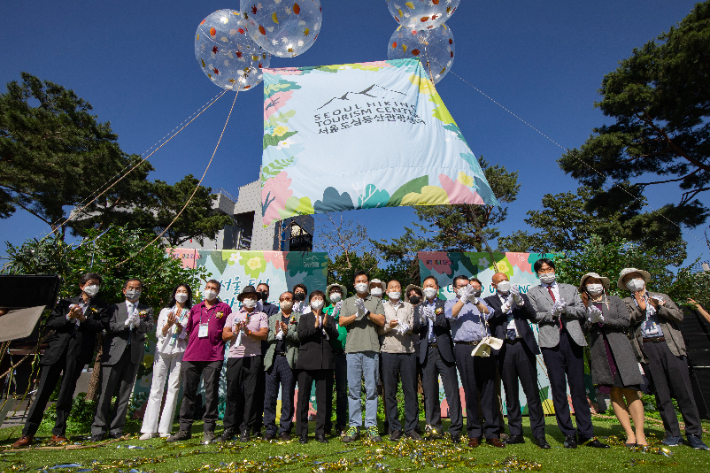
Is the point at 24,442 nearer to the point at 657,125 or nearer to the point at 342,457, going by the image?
the point at 342,457

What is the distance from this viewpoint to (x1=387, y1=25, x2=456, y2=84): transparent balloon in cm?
767

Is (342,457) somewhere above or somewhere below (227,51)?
below

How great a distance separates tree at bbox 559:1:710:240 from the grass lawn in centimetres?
977

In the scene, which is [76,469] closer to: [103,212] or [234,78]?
[234,78]

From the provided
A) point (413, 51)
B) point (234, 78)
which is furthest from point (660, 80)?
point (234, 78)

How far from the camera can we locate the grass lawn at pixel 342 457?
2760 millimetres

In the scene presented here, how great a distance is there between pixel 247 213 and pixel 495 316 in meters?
29.4

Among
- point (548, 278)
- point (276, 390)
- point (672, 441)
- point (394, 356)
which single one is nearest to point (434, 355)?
point (394, 356)

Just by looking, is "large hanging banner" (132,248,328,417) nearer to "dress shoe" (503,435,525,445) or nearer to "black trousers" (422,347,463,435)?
"black trousers" (422,347,463,435)

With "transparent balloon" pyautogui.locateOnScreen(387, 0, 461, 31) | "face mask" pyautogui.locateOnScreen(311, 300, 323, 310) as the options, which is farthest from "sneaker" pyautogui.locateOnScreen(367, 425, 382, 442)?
"transparent balloon" pyautogui.locateOnScreen(387, 0, 461, 31)

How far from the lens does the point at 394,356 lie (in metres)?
4.11

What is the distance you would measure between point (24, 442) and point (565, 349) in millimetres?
5564

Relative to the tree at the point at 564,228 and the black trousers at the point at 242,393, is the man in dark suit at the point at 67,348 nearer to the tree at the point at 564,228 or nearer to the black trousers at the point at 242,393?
the black trousers at the point at 242,393

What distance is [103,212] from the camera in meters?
16.2
